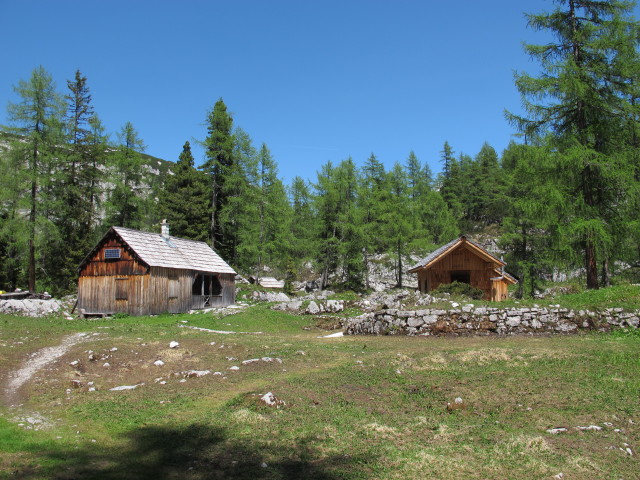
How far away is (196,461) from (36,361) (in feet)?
30.9

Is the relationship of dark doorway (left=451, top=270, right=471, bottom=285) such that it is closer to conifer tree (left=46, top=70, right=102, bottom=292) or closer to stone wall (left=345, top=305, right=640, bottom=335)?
stone wall (left=345, top=305, right=640, bottom=335)

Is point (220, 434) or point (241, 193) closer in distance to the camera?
point (220, 434)

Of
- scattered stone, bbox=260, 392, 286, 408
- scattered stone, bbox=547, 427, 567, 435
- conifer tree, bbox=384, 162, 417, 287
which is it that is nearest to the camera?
scattered stone, bbox=547, 427, 567, 435

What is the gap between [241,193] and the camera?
1909 inches

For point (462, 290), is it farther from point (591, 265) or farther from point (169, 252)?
point (169, 252)

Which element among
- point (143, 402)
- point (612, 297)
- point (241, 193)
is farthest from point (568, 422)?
point (241, 193)

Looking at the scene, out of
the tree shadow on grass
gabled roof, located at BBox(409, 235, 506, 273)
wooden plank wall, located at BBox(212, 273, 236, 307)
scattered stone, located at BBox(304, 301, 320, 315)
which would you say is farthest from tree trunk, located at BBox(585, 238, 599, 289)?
wooden plank wall, located at BBox(212, 273, 236, 307)

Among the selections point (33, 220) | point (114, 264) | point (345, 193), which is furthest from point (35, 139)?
point (345, 193)

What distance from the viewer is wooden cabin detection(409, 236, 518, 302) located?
29.2m

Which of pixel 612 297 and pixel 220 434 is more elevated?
pixel 612 297

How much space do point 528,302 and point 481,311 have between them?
226 centimetres

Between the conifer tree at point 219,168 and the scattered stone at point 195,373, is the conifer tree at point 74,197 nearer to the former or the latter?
the conifer tree at point 219,168

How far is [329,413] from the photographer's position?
303 inches

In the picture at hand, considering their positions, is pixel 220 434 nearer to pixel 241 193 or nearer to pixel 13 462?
pixel 13 462
